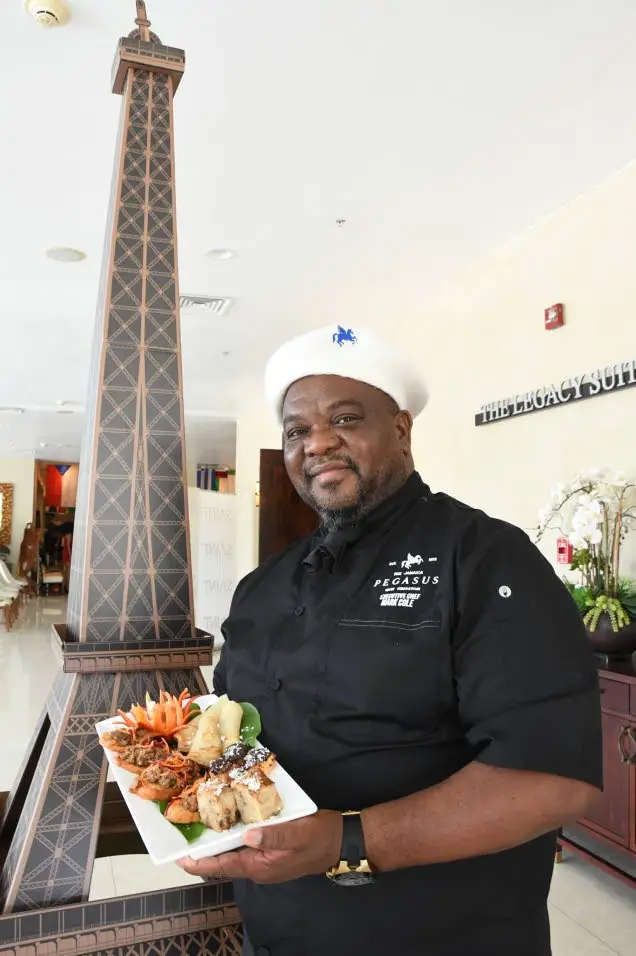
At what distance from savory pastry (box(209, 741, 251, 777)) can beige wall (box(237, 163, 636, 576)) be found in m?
2.51

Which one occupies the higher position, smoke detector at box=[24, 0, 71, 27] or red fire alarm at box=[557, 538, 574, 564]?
smoke detector at box=[24, 0, 71, 27]

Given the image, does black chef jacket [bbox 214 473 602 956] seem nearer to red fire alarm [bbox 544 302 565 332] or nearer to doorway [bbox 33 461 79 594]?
red fire alarm [bbox 544 302 565 332]

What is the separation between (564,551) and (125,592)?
2.52m

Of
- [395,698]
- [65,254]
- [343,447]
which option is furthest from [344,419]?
[65,254]

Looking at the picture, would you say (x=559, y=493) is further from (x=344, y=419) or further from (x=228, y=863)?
(x=228, y=863)

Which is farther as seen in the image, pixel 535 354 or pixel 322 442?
pixel 535 354

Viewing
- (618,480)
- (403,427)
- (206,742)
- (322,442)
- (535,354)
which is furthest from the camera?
(535,354)

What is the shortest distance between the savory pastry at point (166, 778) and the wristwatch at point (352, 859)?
23cm

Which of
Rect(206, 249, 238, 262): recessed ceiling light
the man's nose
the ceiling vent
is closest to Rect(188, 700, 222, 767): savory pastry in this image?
the man's nose

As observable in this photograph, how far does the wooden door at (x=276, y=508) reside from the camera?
732 centimetres

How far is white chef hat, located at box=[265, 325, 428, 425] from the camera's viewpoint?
122cm

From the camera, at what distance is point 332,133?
3.17 meters

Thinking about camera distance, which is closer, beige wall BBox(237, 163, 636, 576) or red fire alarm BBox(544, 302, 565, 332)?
beige wall BBox(237, 163, 636, 576)

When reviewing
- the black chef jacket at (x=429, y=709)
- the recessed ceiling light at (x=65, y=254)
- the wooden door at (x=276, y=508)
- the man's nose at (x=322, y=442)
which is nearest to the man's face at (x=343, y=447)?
the man's nose at (x=322, y=442)
